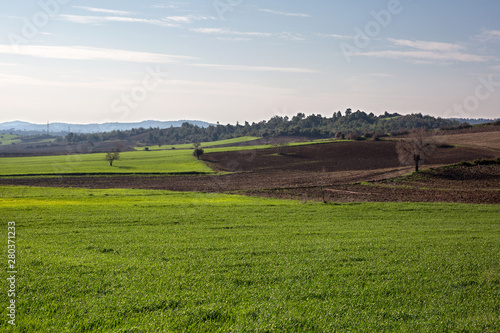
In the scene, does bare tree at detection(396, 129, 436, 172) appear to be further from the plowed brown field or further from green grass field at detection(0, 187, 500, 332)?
green grass field at detection(0, 187, 500, 332)

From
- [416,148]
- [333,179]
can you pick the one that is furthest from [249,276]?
[416,148]

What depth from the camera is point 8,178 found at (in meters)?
71.1

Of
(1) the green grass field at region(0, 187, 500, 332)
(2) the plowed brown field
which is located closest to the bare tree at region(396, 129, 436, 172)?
(2) the plowed brown field

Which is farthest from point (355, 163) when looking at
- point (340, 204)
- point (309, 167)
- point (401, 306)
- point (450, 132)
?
point (401, 306)

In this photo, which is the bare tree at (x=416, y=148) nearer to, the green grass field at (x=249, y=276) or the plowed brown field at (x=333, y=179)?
the plowed brown field at (x=333, y=179)

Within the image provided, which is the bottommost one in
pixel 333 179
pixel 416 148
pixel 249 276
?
pixel 333 179

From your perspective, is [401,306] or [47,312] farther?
[401,306]

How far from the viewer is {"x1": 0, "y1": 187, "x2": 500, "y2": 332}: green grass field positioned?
35.7 feet

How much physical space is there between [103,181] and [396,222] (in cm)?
5591

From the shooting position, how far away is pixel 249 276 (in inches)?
568

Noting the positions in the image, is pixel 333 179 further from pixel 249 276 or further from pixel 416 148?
pixel 249 276

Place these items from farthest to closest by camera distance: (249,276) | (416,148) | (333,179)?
(333,179) → (416,148) → (249,276)

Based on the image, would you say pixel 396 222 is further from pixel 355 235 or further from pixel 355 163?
pixel 355 163

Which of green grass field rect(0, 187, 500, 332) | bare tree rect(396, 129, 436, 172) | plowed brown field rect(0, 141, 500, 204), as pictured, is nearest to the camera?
green grass field rect(0, 187, 500, 332)
